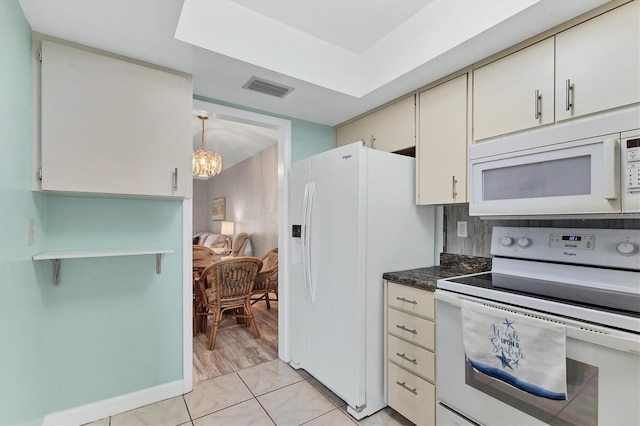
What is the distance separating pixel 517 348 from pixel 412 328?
2.06ft

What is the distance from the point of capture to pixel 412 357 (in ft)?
6.02

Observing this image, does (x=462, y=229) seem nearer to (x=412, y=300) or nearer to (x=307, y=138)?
(x=412, y=300)

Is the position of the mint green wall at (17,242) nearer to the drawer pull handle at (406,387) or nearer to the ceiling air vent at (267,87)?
the ceiling air vent at (267,87)

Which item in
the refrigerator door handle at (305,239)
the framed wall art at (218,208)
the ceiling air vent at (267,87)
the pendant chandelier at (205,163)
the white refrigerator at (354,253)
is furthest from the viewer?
the framed wall art at (218,208)

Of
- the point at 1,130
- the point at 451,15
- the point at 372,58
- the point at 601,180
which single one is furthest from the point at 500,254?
the point at 1,130

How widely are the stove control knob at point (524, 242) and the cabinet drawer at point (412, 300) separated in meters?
Answer: 0.55

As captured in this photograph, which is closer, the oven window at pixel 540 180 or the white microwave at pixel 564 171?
the white microwave at pixel 564 171

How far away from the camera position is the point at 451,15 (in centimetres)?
172

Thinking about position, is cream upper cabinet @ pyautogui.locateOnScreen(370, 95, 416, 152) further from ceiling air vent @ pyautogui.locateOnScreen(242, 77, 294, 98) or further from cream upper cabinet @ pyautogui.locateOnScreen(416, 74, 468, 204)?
→ ceiling air vent @ pyautogui.locateOnScreen(242, 77, 294, 98)

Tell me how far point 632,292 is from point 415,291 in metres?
0.92

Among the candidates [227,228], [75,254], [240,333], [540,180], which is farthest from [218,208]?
[540,180]

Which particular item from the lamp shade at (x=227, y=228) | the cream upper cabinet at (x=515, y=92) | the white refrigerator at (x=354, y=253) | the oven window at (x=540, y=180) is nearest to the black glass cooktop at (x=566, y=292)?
the oven window at (x=540, y=180)

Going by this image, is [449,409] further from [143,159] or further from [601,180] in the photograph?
[143,159]

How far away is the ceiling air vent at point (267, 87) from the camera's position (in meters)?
2.10
